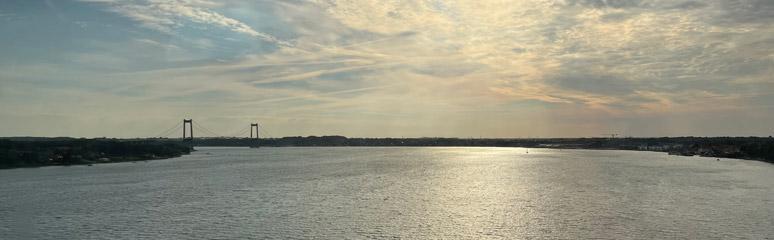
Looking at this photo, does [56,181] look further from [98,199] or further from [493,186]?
[493,186]

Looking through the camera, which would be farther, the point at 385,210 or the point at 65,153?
the point at 65,153

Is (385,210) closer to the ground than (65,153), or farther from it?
closer to the ground

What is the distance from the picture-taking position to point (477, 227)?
152ft

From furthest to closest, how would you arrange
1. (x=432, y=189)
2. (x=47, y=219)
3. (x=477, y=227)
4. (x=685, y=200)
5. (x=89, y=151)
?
1. (x=89, y=151)
2. (x=432, y=189)
3. (x=685, y=200)
4. (x=47, y=219)
5. (x=477, y=227)

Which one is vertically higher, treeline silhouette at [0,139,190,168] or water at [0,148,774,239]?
treeline silhouette at [0,139,190,168]

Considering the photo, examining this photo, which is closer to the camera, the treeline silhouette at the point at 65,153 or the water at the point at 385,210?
the water at the point at 385,210

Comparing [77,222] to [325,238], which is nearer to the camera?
[325,238]

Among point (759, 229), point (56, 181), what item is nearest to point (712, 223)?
point (759, 229)

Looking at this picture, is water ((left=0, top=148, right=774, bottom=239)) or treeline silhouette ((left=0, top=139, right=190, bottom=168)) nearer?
water ((left=0, top=148, right=774, bottom=239))

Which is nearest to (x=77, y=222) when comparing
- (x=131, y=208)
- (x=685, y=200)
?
(x=131, y=208)

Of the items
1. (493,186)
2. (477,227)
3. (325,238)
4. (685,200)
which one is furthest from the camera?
(493,186)

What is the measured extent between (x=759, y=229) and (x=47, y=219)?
63.9 meters

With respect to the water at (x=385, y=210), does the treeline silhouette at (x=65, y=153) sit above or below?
above

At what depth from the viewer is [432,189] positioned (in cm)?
8181
